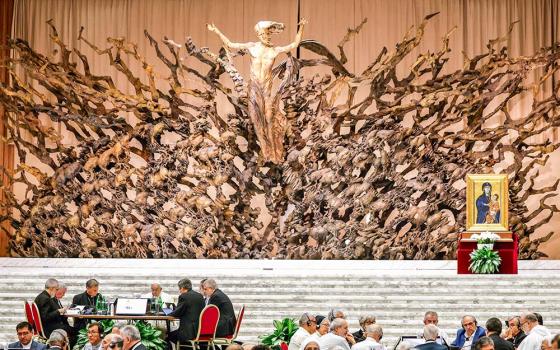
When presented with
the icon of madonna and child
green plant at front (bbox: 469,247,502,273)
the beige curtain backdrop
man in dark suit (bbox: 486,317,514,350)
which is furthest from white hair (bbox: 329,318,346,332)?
the beige curtain backdrop

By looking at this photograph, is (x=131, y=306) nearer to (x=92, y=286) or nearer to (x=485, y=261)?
(x=92, y=286)

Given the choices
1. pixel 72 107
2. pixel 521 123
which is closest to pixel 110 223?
pixel 72 107

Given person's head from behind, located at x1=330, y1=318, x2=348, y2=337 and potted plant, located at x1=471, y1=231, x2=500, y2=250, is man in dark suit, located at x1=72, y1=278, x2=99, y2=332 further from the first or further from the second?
potted plant, located at x1=471, y1=231, x2=500, y2=250

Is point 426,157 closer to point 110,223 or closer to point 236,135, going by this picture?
point 236,135

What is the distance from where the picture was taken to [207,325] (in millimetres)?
11688

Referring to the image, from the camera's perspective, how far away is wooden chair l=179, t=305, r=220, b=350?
11.6 metres

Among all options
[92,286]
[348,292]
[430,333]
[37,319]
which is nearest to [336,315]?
[430,333]

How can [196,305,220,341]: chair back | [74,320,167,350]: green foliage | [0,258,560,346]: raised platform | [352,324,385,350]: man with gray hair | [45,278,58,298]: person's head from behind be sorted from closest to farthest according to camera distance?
[352,324,385,350]: man with gray hair → [74,320,167,350]: green foliage → [196,305,220,341]: chair back → [45,278,58,298]: person's head from behind → [0,258,560,346]: raised platform

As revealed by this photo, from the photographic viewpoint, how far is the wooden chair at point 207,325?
11.6 meters

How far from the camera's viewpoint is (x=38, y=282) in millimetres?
15812

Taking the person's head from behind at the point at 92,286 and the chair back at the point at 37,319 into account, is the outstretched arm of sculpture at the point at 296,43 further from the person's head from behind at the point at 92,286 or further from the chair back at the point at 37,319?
the chair back at the point at 37,319

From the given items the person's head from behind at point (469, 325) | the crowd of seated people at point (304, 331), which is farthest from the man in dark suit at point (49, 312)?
the person's head from behind at point (469, 325)

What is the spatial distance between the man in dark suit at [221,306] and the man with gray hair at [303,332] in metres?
1.66

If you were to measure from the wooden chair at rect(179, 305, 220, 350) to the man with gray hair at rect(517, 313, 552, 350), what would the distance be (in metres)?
3.02
